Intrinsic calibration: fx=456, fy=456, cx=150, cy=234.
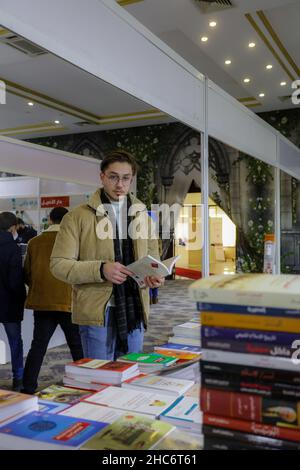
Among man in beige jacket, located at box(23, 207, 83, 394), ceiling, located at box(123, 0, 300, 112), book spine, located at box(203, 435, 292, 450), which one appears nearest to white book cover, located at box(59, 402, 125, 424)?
book spine, located at box(203, 435, 292, 450)

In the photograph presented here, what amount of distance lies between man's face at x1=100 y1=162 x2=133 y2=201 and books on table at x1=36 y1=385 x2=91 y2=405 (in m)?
0.88

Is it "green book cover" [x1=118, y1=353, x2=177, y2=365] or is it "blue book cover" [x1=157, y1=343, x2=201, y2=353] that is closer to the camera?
"green book cover" [x1=118, y1=353, x2=177, y2=365]

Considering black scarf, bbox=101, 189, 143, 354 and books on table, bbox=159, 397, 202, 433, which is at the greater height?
black scarf, bbox=101, 189, 143, 354

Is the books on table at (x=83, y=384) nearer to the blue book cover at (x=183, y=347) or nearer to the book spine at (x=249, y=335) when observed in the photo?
the blue book cover at (x=183, y=347)

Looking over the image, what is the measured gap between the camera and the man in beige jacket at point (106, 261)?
1.82 metres

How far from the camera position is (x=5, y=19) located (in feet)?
4.99

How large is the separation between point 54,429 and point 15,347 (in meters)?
2.73

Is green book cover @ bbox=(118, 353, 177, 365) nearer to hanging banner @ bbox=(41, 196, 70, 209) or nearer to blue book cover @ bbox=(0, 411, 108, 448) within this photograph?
blue book cover @ bbox=(0, 411, 108, 448)

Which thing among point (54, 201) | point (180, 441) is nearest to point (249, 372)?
point (180, 441)

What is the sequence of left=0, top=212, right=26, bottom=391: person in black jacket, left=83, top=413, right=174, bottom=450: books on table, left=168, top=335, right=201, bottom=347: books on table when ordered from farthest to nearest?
left=0, top=212, right=26, bottom=391: person in black jacket, left=168, top=335, right=201, bottom=347: books on table, left=83, top=413, right=174, bottom=450: books on table

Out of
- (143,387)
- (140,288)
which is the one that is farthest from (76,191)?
(143,387)

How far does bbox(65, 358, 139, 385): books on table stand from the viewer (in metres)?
1.31

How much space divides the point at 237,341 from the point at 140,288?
3.90 feet
